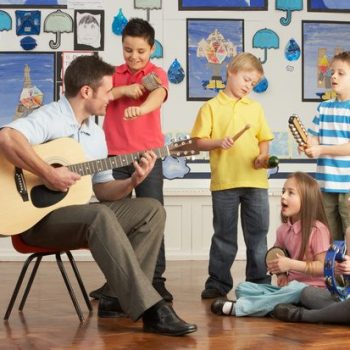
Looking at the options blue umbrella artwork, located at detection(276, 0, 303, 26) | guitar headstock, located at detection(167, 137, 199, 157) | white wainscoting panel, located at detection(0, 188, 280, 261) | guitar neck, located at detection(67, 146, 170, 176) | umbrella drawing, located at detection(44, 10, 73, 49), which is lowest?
white wainscoting panel, located at detection(0, 188, 280, 261)

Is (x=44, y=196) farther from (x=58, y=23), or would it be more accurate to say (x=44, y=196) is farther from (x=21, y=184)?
(x=58, y=23)

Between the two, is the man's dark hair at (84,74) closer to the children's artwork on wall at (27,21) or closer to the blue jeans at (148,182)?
the blue jeans at (148,182)

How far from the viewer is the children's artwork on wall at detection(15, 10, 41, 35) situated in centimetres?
694

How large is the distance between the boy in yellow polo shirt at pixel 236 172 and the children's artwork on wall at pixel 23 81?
2.36 meters

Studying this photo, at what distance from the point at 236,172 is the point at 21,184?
1384 millimetres

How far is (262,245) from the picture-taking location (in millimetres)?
4910

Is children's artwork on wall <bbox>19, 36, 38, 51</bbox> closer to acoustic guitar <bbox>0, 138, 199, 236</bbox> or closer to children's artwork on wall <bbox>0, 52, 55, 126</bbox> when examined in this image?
children's artwork on wall <bbox>0, 52, 55, 126</bbox>

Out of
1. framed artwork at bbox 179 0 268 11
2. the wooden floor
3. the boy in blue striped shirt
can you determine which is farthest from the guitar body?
framed artwork at bbox 179 0 268 11

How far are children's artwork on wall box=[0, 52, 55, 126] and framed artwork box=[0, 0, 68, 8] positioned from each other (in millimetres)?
348

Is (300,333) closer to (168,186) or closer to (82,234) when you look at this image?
(82,234)

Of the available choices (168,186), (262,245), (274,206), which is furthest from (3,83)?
(262,245)

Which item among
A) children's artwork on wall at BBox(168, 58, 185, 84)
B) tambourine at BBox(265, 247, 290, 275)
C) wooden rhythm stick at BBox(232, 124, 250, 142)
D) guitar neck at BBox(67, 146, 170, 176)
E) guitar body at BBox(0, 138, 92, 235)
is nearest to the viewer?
guitar body at BBox(0, 138, 92, 235)

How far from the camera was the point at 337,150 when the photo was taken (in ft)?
15.5

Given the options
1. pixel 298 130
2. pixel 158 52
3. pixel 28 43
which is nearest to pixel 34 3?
pixel 28 43
